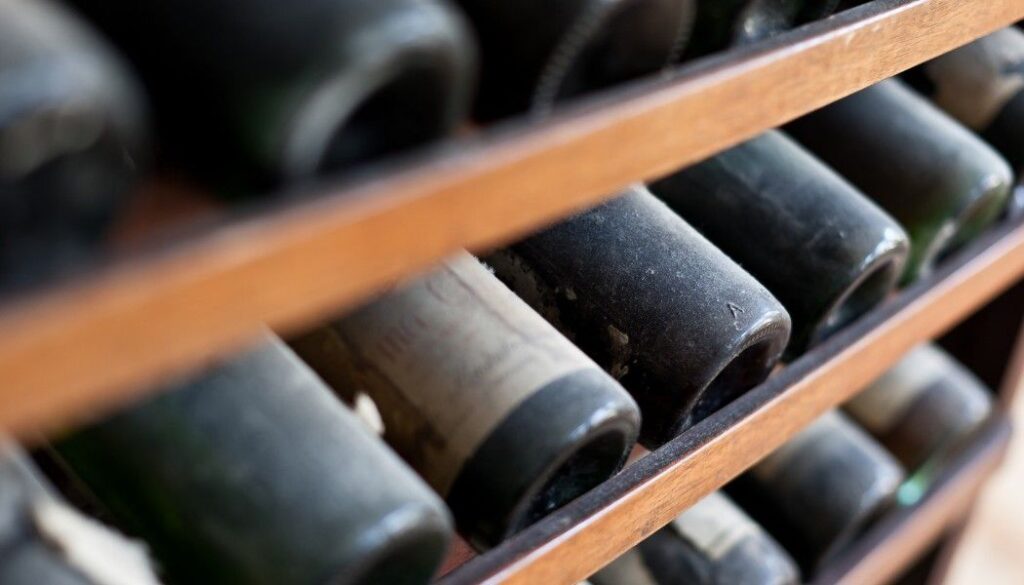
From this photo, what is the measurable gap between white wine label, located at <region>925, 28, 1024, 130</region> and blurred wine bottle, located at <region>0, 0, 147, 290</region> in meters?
0.67

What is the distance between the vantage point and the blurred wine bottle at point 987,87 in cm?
82

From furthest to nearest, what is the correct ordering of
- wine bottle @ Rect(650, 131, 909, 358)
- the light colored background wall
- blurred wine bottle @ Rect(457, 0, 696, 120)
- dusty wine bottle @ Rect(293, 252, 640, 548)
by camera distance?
the light colored background wall < wine bottle @ Rect(650, 131, 909, 358) < dusty wine bottle @ Rect(293, 252, 640, 548) < blurred wine bottle @ Rect(457, 0, 696, 120)

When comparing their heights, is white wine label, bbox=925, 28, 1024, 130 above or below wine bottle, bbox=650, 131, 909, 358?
above

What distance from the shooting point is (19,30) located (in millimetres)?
266

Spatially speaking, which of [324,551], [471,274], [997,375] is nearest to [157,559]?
[324,551]

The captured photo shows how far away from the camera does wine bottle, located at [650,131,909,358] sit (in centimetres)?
65

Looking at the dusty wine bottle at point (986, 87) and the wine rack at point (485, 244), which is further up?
the wine rack at point (485, 244)

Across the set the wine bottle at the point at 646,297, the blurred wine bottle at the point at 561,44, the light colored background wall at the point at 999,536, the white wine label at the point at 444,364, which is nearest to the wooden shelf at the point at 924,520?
the light colored background wall at the point at 999,536

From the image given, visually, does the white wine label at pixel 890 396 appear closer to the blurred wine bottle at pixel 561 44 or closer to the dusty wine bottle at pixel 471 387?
the dusty wine bottle at pixel 471 387

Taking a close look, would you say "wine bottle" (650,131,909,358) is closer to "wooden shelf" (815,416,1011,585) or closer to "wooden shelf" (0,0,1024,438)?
"wooden shelf" (0,0,1024,438)

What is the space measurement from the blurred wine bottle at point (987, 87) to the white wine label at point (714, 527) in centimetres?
33

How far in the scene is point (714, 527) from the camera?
2.60 ft

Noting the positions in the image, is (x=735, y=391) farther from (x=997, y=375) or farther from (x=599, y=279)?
(x=997, y=375)

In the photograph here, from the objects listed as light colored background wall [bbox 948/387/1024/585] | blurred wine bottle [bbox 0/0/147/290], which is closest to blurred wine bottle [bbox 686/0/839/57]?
blurred wine bottle [bbox 0/0/147/290]
